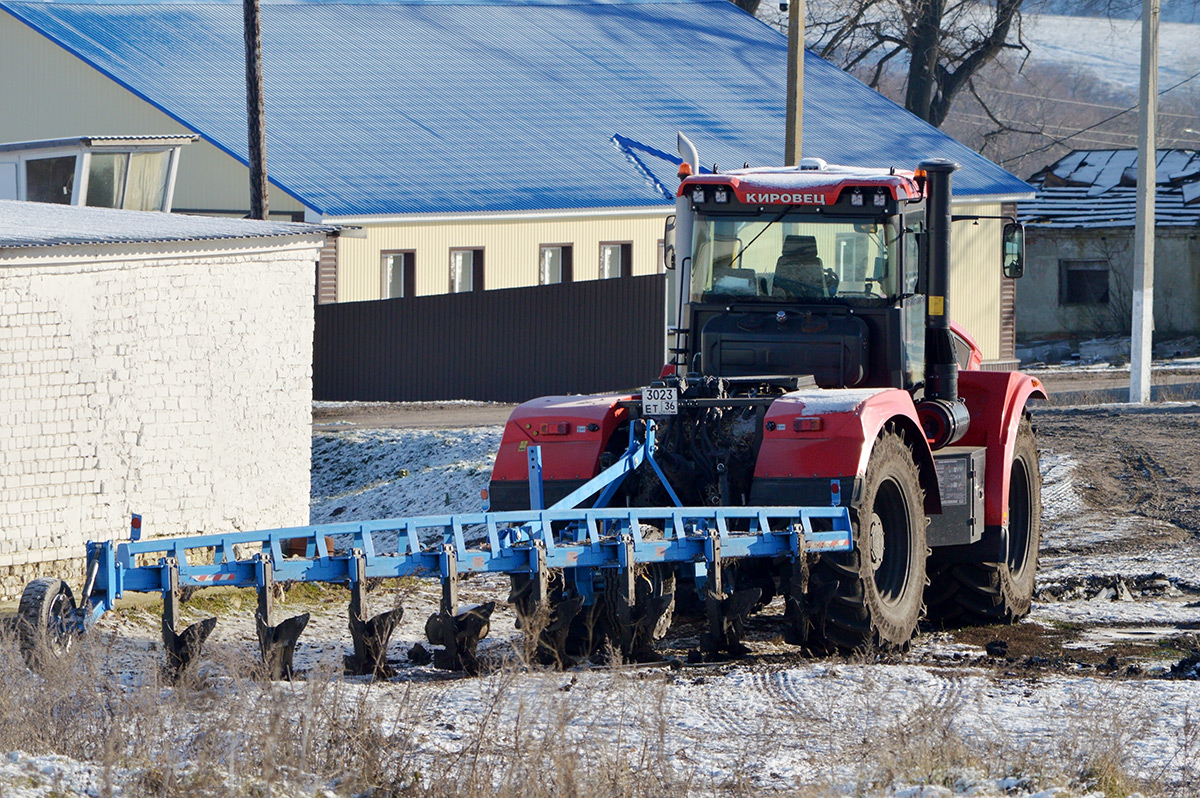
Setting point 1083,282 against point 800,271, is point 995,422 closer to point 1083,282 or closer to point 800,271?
point 800,271

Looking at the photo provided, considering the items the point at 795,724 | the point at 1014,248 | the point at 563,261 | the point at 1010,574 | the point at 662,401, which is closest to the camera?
the point at 795,724

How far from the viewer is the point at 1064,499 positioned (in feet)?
48.8

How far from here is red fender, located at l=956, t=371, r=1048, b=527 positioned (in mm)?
10508

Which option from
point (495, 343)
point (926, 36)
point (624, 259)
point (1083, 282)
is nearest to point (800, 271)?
point (495, 343)

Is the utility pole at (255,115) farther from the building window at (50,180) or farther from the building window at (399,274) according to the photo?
the building window at (399,274)

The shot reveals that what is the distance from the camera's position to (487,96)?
32.3m

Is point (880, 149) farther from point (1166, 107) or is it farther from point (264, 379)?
point (1166, 107)

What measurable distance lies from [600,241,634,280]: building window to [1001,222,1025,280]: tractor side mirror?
2031cm

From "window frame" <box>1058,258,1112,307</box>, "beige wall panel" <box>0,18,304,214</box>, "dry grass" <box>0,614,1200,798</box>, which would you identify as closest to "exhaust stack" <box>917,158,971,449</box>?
"dry grass" <box>0,614,1200,798</box>

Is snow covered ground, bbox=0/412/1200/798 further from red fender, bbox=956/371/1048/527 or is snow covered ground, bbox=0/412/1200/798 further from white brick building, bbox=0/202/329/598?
white brick building, bbox=0/202/329/598

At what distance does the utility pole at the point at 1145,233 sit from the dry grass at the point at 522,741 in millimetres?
17434

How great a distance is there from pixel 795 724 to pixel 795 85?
15.7 m

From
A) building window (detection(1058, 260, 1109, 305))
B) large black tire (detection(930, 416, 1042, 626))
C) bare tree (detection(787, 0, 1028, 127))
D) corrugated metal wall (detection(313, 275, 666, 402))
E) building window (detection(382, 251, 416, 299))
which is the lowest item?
large black tire (detection(930, 416, 1042, 626))

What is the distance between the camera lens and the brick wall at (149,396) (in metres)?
11.2
